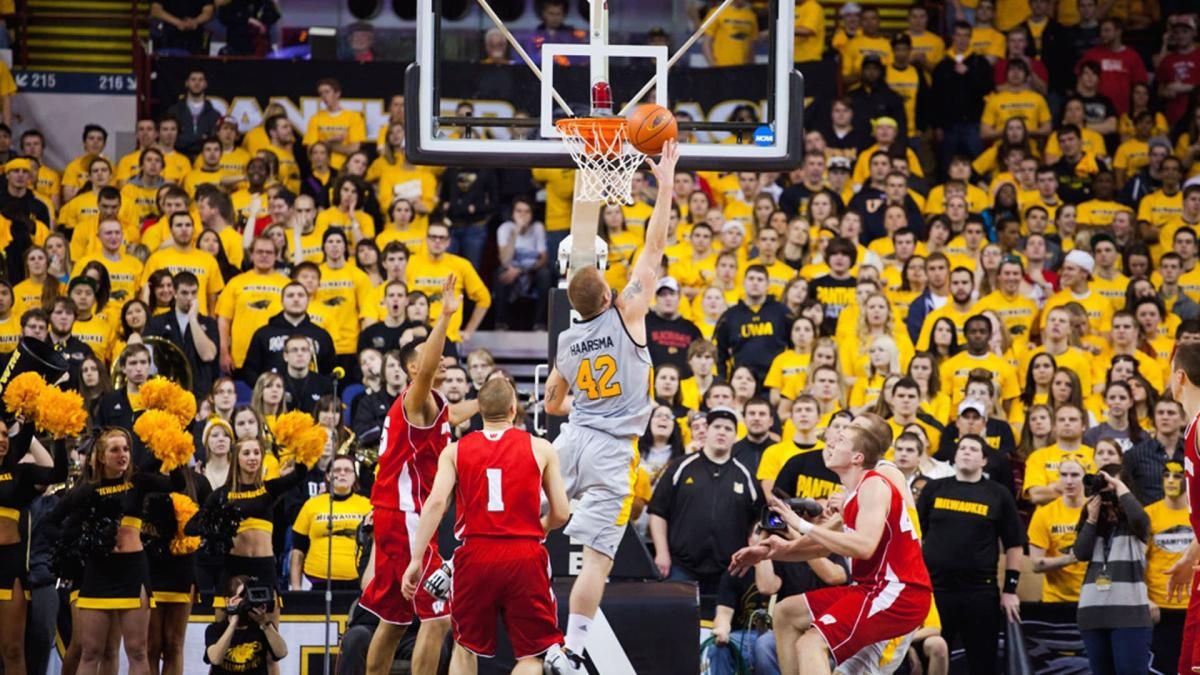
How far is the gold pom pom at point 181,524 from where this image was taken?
1274cm

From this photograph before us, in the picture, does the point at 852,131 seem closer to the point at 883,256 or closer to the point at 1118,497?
the point at 883,256

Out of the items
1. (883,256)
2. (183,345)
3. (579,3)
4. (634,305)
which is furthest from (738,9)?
(634,305)

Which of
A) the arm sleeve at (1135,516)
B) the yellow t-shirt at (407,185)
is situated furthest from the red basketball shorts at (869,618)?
the yellow t-shirt at (407,185)

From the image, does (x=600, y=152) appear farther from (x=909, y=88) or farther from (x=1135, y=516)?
(x=909, y=88)

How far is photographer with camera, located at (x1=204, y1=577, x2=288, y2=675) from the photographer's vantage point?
1246 centimetres

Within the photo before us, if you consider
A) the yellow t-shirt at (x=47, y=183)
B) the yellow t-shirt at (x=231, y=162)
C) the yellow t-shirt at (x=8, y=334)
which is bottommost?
the yellow t-shirt at (x=8, y=334)

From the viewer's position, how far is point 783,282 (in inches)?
690

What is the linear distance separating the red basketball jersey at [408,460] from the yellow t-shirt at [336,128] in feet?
32.8

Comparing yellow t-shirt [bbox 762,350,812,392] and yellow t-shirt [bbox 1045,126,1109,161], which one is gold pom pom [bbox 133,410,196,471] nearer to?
yellow t-shirt [bbox 762,350,812,392]

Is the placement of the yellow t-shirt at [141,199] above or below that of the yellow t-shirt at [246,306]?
above

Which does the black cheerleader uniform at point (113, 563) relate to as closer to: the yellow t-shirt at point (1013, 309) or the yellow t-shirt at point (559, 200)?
the yellow t-shirt at point (559, 200)

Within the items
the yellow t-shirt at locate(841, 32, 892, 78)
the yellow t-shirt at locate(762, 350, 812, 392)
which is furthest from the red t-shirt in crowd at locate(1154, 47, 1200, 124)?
the yellow t-shirt at locate(762, 350, 812, 392)

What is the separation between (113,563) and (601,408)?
388cm

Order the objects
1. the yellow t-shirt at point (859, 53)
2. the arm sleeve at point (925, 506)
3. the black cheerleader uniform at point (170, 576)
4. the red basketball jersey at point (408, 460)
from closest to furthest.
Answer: the red basketball jersey at point (408, 460), the black cheerleader uniform at point (170, 576), the arm sleeve at point (925, 506), the yellow t-shirt at point (859, 53)
